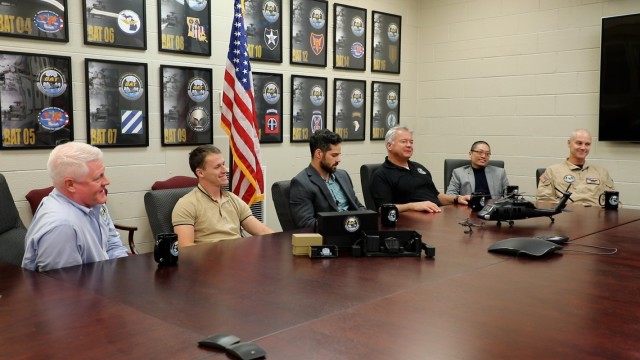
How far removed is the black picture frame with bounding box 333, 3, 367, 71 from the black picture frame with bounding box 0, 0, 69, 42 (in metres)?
2.50

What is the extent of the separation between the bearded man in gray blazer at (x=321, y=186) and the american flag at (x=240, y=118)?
0.83m

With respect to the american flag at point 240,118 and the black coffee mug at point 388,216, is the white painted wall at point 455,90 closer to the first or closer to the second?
the american flag at point 240,118

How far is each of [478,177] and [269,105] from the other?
6.06ft

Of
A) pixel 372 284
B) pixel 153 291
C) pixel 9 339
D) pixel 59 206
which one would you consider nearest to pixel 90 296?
pixel 153 291

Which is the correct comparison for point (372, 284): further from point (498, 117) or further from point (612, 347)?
point (498, 117)

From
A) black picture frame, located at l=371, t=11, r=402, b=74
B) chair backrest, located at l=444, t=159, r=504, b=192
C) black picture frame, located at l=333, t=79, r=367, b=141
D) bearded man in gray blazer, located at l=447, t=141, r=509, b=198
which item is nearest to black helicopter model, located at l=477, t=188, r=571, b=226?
bearded man in gray blazer, located at l=447, t=141, r=509, b=198

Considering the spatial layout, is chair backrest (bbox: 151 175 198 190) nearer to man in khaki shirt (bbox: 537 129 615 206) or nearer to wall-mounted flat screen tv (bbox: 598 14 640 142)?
man in khaki shirt (bbox: 537 129 615 206)

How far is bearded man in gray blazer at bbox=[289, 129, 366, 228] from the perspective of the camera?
3.21 meters

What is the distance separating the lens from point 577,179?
4434 millimetres

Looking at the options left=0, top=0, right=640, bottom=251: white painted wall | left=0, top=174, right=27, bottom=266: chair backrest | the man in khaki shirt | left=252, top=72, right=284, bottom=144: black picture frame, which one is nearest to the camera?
left=0, top=174, right=27, bottom=266: chair backrest

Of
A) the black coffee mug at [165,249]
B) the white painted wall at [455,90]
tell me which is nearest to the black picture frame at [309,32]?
the white painted wall at [455,90]

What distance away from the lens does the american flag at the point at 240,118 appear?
420 cm

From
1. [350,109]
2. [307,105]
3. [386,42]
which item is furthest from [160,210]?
[386,42]

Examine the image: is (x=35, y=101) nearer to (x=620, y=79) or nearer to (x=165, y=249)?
(x=165, y=249)
